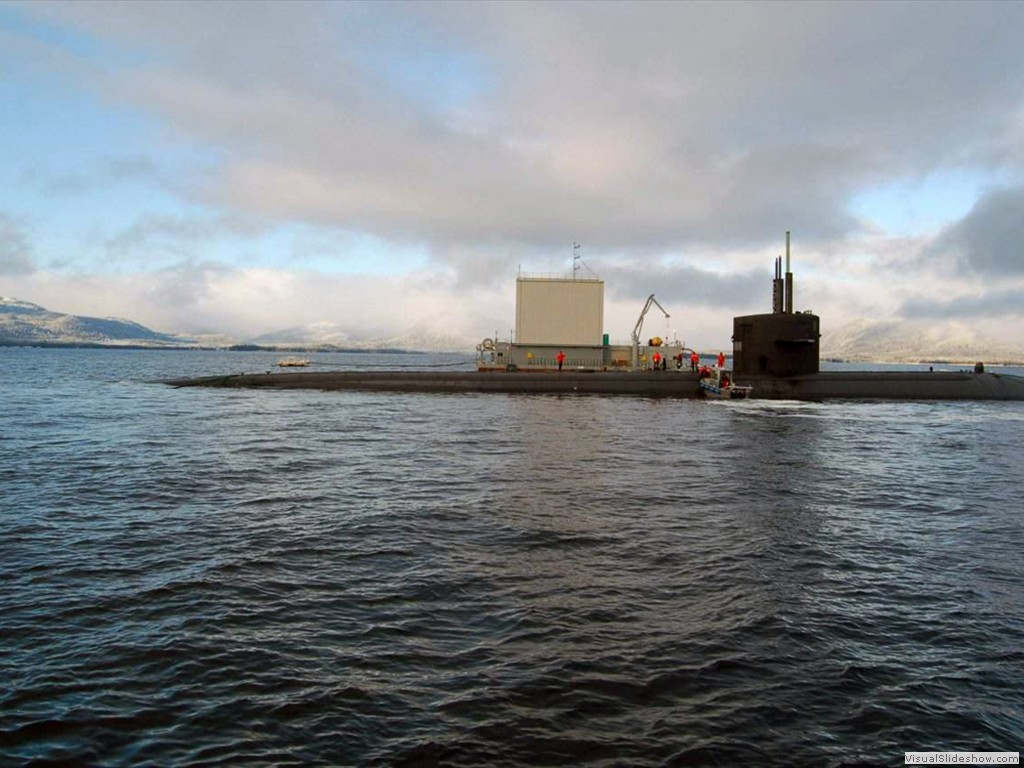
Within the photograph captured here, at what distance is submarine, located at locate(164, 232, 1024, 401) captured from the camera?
153 ft

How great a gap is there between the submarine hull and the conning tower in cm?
78

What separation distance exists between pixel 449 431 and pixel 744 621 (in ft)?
68.9

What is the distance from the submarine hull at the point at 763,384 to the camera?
154 feet

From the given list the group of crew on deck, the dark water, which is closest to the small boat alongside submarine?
the group of crew on deck

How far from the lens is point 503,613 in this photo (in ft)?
31.6

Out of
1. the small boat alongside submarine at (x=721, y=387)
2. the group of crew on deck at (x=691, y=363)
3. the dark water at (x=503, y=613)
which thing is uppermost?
the group of crew on deck at (x=691, y=363)

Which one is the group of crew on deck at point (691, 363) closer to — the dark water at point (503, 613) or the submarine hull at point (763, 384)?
the submarine hull at point (763, 384)

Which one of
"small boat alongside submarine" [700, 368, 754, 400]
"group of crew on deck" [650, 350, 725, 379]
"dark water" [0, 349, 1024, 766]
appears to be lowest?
"dark water" [0, 349, 1024, 766]

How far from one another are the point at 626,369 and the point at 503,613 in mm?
48273

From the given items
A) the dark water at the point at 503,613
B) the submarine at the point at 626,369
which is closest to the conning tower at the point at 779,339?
the submarine at the point at 626,369

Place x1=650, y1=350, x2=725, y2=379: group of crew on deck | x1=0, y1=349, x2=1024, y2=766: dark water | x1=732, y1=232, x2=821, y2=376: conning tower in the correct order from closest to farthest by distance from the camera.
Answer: x1=0, y1=349, x2=1024, y2=766: dark water < x1=732, y1=232, x2=821, y2=376: conning tower < x1=650, y1=350, x2=725, y2=379: group of crew on deck

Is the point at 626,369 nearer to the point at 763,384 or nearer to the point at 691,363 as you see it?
the point at 691,363

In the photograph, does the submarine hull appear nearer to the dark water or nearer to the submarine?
the submarine

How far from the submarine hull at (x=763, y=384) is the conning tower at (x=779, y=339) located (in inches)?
30.9
